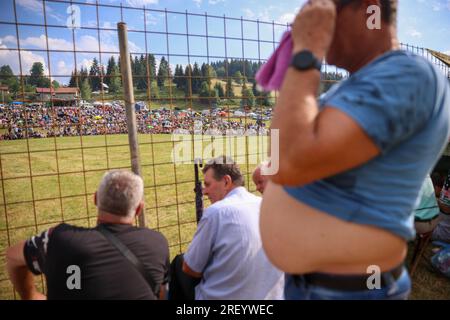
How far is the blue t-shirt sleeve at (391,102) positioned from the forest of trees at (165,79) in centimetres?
237

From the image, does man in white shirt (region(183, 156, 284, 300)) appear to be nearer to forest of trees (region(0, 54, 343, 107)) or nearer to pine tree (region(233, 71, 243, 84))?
forest of trees (region(0, 54, 343, 107))

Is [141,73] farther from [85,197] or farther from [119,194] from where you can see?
[85,197]

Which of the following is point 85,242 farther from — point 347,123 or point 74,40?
point 74,40

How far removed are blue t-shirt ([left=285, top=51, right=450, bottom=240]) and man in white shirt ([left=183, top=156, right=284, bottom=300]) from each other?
1280 mm

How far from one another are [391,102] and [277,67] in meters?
0.41

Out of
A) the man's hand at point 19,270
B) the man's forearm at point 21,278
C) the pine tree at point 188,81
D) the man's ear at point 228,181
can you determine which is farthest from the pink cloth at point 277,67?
the pine tree at point 188,81

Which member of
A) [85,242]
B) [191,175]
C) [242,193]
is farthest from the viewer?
[191,175]

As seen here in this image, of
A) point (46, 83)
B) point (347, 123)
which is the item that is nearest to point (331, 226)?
point (347, 123)

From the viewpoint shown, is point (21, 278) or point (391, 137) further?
point (21, 278)

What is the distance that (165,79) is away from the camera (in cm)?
341

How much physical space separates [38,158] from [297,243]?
625 inches

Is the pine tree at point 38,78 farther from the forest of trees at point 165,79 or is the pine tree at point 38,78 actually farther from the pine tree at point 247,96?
the pine tree at point 247,96

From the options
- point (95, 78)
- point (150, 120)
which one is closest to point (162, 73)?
point (95, 78)
